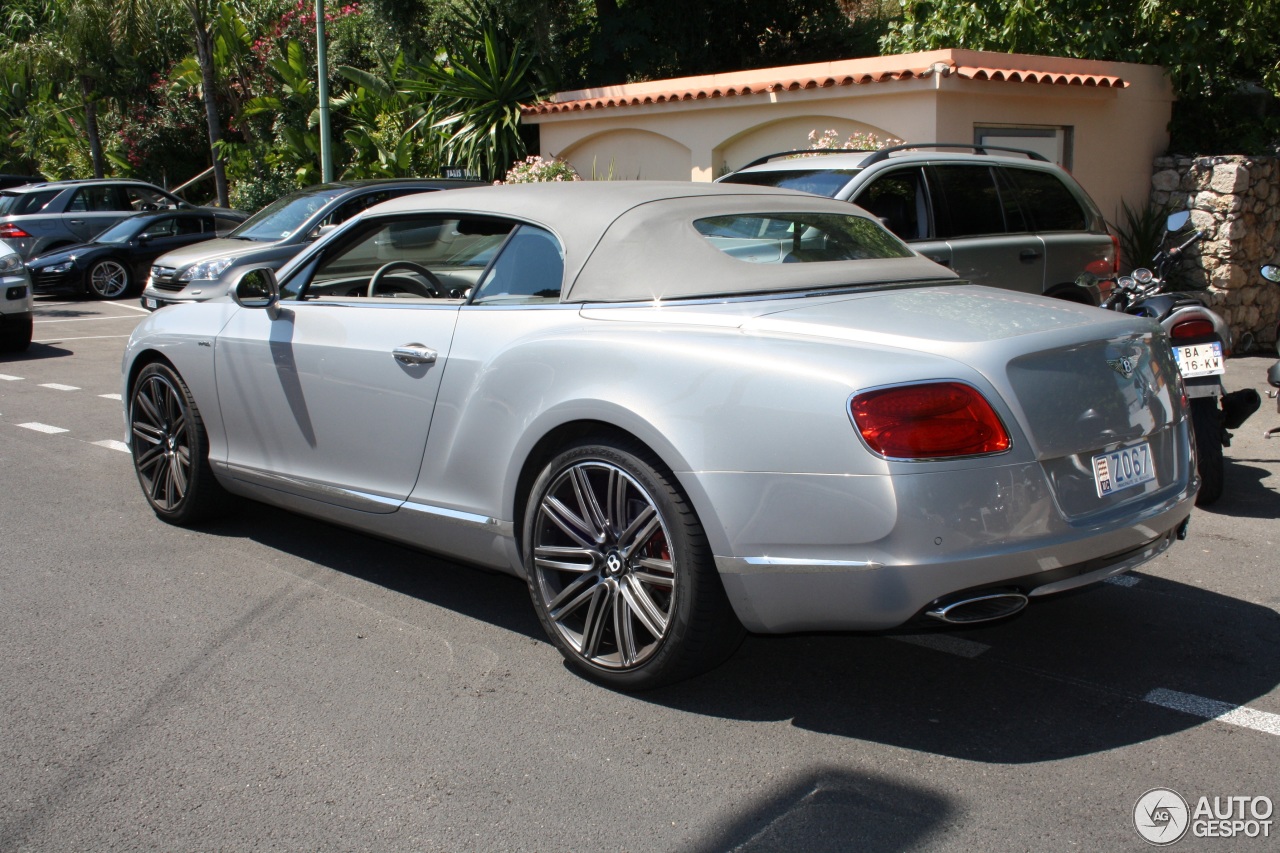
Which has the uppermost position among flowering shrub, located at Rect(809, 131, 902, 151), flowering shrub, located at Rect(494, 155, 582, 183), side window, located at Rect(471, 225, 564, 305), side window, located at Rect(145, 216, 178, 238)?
flowering shrub, located at Rect(809, 131, 902, 151)

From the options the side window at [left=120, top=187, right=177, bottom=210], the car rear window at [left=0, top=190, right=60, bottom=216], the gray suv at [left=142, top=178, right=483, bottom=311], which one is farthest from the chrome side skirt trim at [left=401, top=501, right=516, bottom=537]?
the side window at [left=120, top=187, right=177, bottom=210]

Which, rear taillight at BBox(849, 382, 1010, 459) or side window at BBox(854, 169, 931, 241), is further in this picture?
side window at BBox(854, 169, 931, 241)

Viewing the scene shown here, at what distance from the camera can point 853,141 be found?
12133mm

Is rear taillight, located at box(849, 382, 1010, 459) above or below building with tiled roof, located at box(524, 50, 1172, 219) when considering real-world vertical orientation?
below

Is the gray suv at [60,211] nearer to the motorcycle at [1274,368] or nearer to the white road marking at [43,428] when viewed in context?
the white road marking at [43,428]

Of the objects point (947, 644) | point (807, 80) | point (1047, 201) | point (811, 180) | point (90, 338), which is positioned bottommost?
point (90, 338)

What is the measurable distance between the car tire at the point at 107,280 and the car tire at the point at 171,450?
43.6 ft

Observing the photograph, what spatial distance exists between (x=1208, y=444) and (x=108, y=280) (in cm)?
1633

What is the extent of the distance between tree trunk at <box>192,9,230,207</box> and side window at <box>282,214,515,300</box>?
21.3 m

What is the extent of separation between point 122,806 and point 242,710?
593 millimetres

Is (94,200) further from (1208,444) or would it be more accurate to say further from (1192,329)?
(1208,444)

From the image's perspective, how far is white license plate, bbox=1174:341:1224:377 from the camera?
5.82m

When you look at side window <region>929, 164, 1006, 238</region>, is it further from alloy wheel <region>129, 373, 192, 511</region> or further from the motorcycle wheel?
alloy wheel <region>129, 373, 192, 511</region>

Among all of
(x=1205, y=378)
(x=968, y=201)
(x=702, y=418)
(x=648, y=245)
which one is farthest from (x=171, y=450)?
(x=968, y=201)
